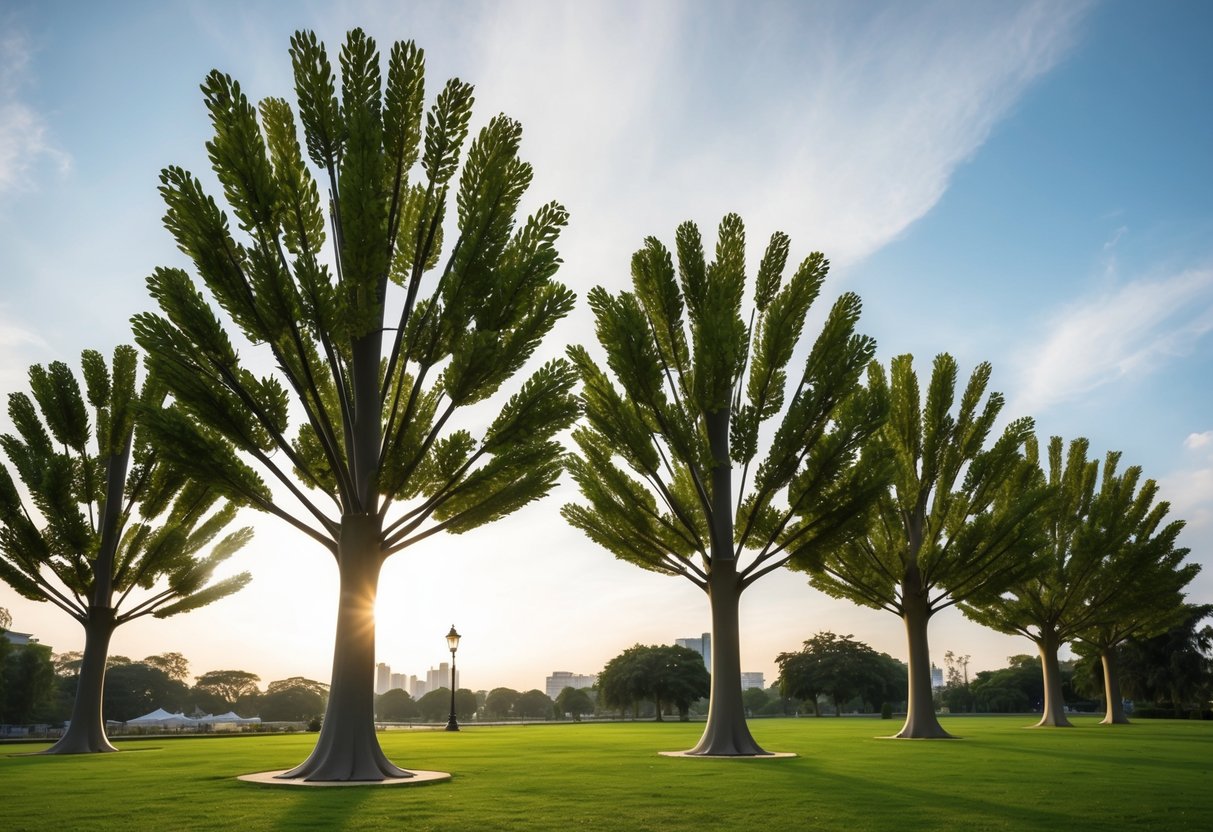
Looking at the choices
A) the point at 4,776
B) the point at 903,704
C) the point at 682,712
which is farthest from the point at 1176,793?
the point at 903,704

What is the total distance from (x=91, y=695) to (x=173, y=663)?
85542 mm

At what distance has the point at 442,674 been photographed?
196 metres

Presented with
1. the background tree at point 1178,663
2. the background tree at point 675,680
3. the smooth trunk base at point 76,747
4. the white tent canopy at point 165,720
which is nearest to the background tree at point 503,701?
the background tree at point 675,680

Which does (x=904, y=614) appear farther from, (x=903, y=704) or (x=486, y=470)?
(x=903, y=704)

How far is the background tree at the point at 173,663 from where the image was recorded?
94419 millimetres

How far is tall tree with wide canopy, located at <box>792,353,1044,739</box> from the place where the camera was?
933 inches

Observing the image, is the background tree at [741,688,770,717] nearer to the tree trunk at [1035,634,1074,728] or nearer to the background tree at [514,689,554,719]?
the background tree at [514,689,554,719]

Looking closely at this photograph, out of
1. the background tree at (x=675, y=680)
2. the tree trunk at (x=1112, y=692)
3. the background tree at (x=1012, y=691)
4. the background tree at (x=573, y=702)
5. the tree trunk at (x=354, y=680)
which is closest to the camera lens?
the tree trunk at (x=354, y=680)

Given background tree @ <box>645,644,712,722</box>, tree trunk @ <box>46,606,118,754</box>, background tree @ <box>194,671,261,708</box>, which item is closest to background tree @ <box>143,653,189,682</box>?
background tree @ <box>194,671,261,708</box>

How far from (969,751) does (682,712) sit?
47.0 m

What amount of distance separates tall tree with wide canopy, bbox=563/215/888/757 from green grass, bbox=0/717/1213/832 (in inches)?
161

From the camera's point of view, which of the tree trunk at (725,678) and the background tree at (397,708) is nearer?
the tree trunk at (725,678)

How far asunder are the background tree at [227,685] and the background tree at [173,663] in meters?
6.71

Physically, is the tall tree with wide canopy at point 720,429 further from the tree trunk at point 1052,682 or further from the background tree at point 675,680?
the background tree at point 675,680
